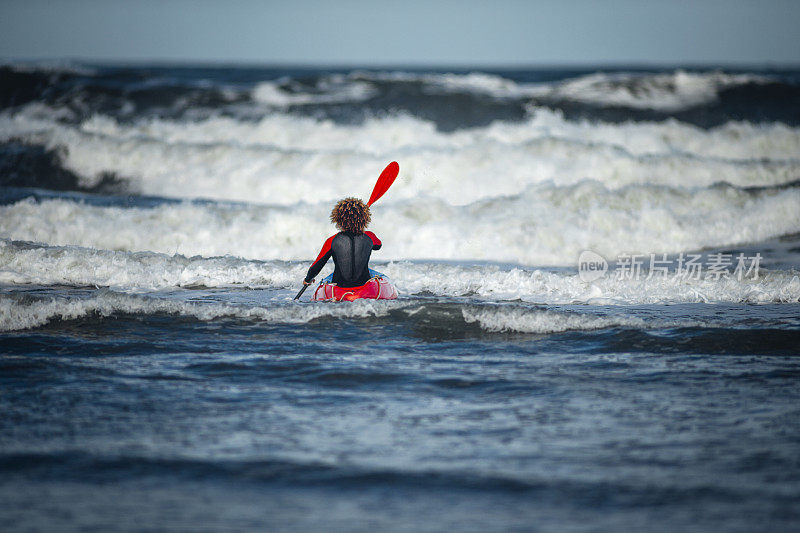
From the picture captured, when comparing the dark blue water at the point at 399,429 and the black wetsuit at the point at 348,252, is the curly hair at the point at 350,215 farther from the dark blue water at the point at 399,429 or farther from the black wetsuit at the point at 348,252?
the dark blue water at the point at 399,429

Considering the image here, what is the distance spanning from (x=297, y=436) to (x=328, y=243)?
311 cm

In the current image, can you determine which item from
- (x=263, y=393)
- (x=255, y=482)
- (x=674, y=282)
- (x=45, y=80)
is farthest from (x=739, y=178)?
(x=45, y=80)

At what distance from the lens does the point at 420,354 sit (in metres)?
6.16

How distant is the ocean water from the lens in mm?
3721

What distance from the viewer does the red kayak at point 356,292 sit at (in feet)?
24.7

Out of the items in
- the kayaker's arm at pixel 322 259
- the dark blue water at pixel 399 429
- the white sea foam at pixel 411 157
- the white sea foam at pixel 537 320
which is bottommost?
the dark blue water at pixel 399 429

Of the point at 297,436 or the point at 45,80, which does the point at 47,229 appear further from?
the point at 45,80

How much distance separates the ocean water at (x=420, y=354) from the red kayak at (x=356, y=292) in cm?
16

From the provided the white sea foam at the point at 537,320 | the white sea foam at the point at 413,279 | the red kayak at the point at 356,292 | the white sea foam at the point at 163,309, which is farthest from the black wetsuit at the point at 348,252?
the white sea foam at the point at 413,279

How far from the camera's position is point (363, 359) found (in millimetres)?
5965

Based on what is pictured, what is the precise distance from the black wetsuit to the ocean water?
32 centimetres
